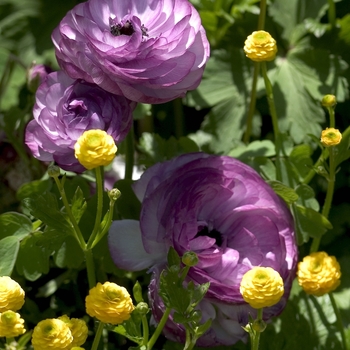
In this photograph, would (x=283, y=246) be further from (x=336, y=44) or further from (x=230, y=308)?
(x=336, y=44)

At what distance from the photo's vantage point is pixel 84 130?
0.70 m

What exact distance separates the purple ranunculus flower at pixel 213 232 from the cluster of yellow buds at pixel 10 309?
15 cm

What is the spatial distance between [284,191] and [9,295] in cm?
34

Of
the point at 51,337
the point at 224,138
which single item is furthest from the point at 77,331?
the point at 224,138

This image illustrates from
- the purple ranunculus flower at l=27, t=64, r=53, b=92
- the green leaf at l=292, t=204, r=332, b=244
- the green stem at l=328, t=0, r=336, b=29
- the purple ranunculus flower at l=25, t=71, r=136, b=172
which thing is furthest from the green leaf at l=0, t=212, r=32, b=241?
the green stem at l=328, t=0, r=336, b=29

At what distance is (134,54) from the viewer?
2.29 feet

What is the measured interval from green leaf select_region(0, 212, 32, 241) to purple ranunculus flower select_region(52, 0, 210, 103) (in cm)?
Answer: 19

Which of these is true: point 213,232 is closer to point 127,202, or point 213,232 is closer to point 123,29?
point 127,202

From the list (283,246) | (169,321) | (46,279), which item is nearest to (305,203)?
(283,246)

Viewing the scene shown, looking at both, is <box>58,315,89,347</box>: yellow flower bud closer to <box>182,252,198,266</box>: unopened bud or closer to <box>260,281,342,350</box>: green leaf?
<box>182,252,198,266</box>: unopened bud

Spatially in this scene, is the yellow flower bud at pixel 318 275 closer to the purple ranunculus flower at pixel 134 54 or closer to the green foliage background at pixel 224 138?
the green foliage background at pixel 224 138

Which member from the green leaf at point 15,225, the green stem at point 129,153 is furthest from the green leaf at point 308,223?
the green leaf at point 15,225

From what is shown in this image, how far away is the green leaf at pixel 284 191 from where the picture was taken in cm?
81

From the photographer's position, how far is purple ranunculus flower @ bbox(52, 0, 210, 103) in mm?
699
